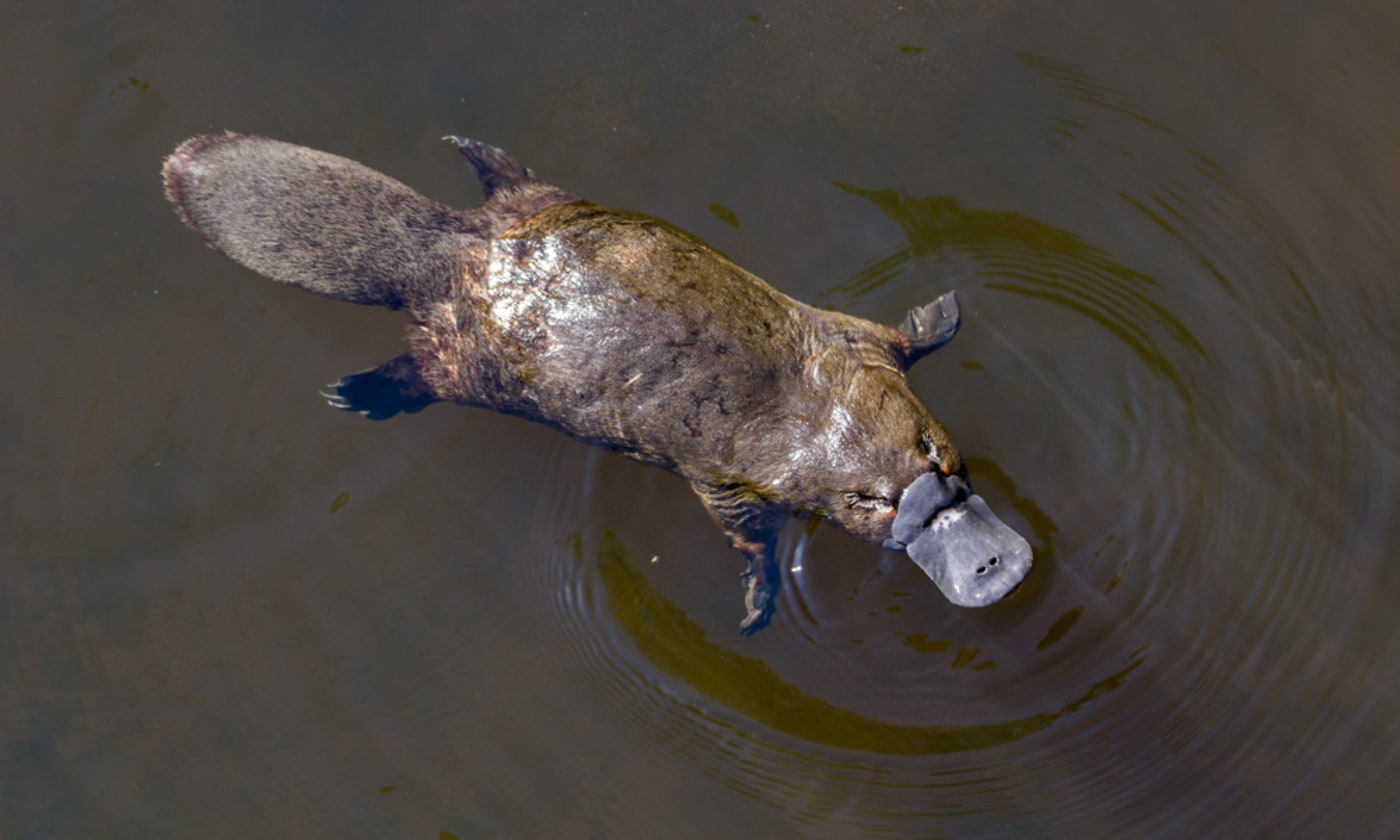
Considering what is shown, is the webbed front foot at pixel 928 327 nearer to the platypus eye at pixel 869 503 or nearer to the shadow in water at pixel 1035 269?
the shadow in water at pixel 1035 269

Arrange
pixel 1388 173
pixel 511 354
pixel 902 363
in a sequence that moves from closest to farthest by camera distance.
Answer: pixel 511 354, pixel 902 363, pixel 1388 173

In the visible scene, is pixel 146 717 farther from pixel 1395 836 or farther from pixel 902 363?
pixel 1395 836

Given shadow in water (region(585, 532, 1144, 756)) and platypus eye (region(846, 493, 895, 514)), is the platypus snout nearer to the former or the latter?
platypus eye (region(846, 493, 895, 514))

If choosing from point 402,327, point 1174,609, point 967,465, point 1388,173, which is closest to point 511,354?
point 402,327

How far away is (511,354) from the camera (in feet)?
10.8

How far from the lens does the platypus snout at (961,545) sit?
3252mm

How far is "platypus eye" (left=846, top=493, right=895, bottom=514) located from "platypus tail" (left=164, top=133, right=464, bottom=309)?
1.54 m

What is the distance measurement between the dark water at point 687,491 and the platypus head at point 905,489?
17.7 inches

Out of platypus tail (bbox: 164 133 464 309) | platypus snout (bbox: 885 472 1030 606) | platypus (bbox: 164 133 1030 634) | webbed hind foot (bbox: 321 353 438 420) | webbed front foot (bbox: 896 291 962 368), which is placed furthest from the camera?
webbed hind foot (bbox: 321 353 438 420)

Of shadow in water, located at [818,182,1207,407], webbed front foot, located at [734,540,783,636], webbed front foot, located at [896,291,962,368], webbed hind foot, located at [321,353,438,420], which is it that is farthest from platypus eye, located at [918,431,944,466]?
webbed hind foot, located at [321,353,438,420]

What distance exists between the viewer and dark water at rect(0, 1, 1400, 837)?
3775 millimetres

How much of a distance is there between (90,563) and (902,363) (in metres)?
3.22

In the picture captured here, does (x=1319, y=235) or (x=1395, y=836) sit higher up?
(x=1319, y=235)

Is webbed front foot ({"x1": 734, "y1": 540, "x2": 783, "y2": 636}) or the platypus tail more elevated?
the platypus tail
